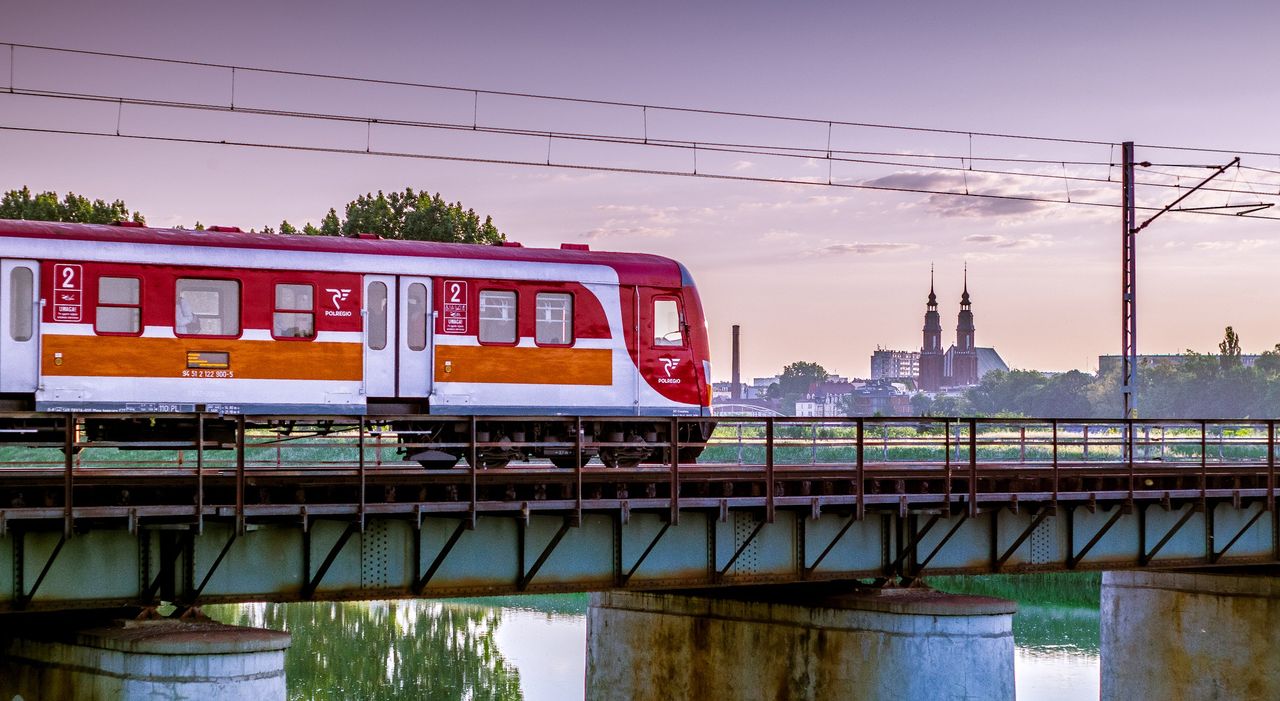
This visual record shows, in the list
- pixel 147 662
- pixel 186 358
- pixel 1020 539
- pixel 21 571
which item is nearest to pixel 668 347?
pixel 1020 539

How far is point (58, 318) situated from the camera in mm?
23016

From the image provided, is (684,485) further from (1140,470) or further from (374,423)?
(1140,470)

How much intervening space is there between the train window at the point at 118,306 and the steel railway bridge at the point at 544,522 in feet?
5.60

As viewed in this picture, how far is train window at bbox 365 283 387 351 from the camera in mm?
25000

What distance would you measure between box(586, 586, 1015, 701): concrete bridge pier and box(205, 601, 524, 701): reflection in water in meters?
12.1

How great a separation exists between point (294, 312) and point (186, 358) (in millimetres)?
1831

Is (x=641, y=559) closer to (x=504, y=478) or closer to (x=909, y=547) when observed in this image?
(x=504, y=478)

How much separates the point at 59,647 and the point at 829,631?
11.6 meters

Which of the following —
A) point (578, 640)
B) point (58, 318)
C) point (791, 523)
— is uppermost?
point (58, 318)

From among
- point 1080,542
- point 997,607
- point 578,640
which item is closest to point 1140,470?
point 1080,542

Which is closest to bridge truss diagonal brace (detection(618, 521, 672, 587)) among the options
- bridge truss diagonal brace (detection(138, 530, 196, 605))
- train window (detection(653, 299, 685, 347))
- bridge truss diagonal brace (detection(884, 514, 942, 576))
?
bridge truss diagonal brace (detection(884, 514, 942, 576))

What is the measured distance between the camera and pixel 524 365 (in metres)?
25.9

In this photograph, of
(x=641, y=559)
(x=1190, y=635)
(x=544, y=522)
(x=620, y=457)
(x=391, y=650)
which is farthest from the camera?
(x=391, y=650)

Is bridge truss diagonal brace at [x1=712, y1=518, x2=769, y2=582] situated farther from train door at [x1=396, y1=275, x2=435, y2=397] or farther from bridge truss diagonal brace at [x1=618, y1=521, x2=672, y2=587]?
train door at [x1=396, y1=275, x2=435, y2=397]
